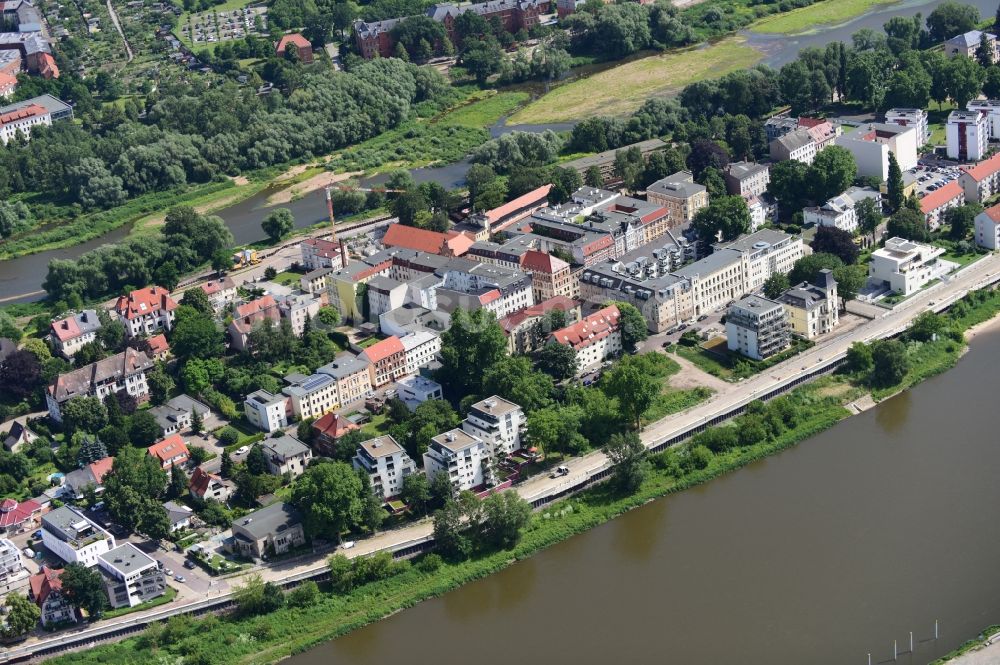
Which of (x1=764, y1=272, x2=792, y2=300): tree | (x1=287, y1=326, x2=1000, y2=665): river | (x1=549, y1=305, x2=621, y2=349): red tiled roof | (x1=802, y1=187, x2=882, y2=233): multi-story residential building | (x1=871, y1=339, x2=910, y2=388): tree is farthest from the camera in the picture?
(x1=802, y1=187, x2=882, y2=233): multi-story residential building

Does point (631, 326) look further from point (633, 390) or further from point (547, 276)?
point (633, 390)

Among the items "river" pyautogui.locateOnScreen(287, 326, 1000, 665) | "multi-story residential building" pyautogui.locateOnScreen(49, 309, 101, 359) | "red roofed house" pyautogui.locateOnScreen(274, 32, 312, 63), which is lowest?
"river" pyautogui.locateOnScreen(287, 326, 1000, 665)

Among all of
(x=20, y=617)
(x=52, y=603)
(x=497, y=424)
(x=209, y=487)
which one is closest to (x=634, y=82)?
(x=497, y=424)

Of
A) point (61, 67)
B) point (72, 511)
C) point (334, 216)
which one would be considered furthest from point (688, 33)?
point (72, 511)

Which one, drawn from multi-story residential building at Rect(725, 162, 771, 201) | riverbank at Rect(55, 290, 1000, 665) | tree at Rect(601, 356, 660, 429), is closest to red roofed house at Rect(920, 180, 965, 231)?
multi-story residential building at Rect(725, 162, 771, 201)

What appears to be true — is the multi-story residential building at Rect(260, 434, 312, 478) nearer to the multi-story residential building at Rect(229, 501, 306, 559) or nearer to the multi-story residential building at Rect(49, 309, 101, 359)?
the multi-story residential building at Rect(229, 501, 306, 559)

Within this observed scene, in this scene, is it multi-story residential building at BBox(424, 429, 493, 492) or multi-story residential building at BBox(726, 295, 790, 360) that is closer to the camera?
multi-story residential building at BBox(424, 429, 493, 492)

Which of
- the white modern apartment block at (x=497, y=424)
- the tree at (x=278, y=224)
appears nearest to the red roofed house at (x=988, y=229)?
the white modern apartment block at (x=497, y=424)
